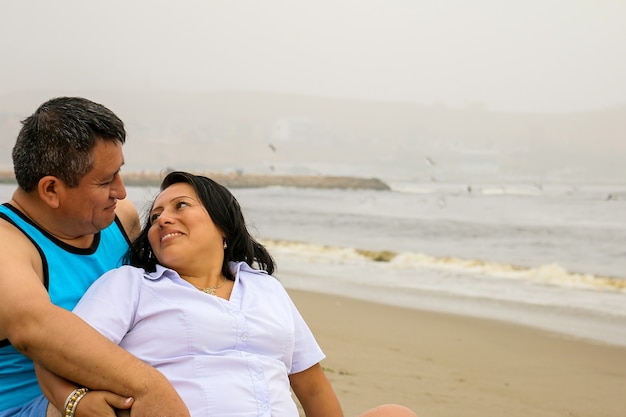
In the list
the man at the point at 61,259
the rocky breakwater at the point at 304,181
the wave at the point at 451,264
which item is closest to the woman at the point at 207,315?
the man at the point at 61,259

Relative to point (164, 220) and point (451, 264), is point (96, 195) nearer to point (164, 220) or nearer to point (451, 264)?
point (164, 220)

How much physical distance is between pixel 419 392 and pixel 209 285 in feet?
9.26

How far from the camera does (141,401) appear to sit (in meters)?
1.74

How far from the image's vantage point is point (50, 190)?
2.07m

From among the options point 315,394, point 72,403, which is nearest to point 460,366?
point 315,394

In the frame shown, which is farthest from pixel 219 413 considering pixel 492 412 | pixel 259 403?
pixel 492 412

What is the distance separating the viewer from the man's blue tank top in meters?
2.04

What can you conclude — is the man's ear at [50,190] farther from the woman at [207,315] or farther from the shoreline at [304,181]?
the shoreline at [304,181]

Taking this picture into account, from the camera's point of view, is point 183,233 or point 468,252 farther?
point 468,252

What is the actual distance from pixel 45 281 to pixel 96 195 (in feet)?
0.86

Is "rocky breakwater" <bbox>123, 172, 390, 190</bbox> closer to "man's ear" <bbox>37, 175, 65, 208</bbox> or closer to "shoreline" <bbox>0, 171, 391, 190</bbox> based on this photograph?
"shoreline" <bbox>0, 171, 391, 190</bbox>

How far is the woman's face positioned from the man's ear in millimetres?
259

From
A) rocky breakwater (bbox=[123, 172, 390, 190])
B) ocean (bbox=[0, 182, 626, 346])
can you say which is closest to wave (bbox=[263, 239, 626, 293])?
ocean (bbox=[0, 182, 626, 346])

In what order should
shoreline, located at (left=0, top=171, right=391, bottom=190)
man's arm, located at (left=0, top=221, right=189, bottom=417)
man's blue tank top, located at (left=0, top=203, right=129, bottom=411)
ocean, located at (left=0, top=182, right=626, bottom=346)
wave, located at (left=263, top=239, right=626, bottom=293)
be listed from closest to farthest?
man's arm, located at (left=0, top=221, right=189, bottom=417), man's blue tank top, located at (left=0, top=203, right=129, bottom=411), ocean, located at (left=0, top=182, right=626, bottom=346), wave, located at (left=263, top=239, right=626, bottom=293), shoreline, located at (left=0, top=171, right=391, bottom=190)
